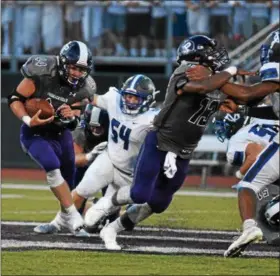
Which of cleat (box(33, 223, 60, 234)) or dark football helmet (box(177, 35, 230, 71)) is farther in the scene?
cleat (box(33, 223, 60, 234))

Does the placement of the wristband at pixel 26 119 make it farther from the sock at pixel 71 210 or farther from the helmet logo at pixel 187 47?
the helmet logo at pixel 187 47

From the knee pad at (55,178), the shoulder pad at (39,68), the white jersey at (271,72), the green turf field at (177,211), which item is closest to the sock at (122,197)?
the knee pad at (55,178)

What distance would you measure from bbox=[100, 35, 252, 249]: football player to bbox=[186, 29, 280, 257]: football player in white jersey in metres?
0.58

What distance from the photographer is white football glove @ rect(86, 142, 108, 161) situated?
8.91 metres

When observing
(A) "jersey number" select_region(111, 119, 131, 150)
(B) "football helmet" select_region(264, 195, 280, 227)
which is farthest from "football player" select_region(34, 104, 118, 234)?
(B) "football helmet" select_region(264, 195, 280, 227)

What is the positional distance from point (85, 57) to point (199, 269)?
232cm

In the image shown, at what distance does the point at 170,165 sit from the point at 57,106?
1170 millimetres

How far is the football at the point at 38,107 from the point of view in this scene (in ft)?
26.6

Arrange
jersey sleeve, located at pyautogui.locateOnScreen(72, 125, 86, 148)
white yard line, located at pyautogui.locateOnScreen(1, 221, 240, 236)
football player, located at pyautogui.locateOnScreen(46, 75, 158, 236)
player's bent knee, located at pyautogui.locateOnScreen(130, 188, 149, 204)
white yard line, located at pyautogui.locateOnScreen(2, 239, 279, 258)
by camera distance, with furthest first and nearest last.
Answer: jersey sleeve, located at pyautogui.locateOnScreen(72, 125, 86, 148), white yard line, located at pyautogui.locateOnScreen(1, 221, 240, 236), football player, located at pyautogui.locateOnScreen(46, 75, 158, 236), player's bent knee, located at pyautogui.locateOnScreen(130, 188, 149, 204), white yard line, located at pyautogui.locateOnScreen(2, 239, 279, 258)

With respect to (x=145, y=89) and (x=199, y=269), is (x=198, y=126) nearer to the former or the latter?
(x=145, y=89)

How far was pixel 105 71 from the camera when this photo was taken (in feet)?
58.4

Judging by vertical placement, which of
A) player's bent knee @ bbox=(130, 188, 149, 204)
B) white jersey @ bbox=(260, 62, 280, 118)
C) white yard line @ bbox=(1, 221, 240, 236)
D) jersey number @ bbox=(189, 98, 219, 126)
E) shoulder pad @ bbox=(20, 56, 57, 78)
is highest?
white jersey @ bbox=(260, 62, 280, 118)

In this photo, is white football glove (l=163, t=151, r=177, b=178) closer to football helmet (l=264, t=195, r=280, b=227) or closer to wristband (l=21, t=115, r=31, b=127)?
football helmet (l=264, t=195, r=280, b=227)

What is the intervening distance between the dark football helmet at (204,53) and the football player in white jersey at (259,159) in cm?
55
